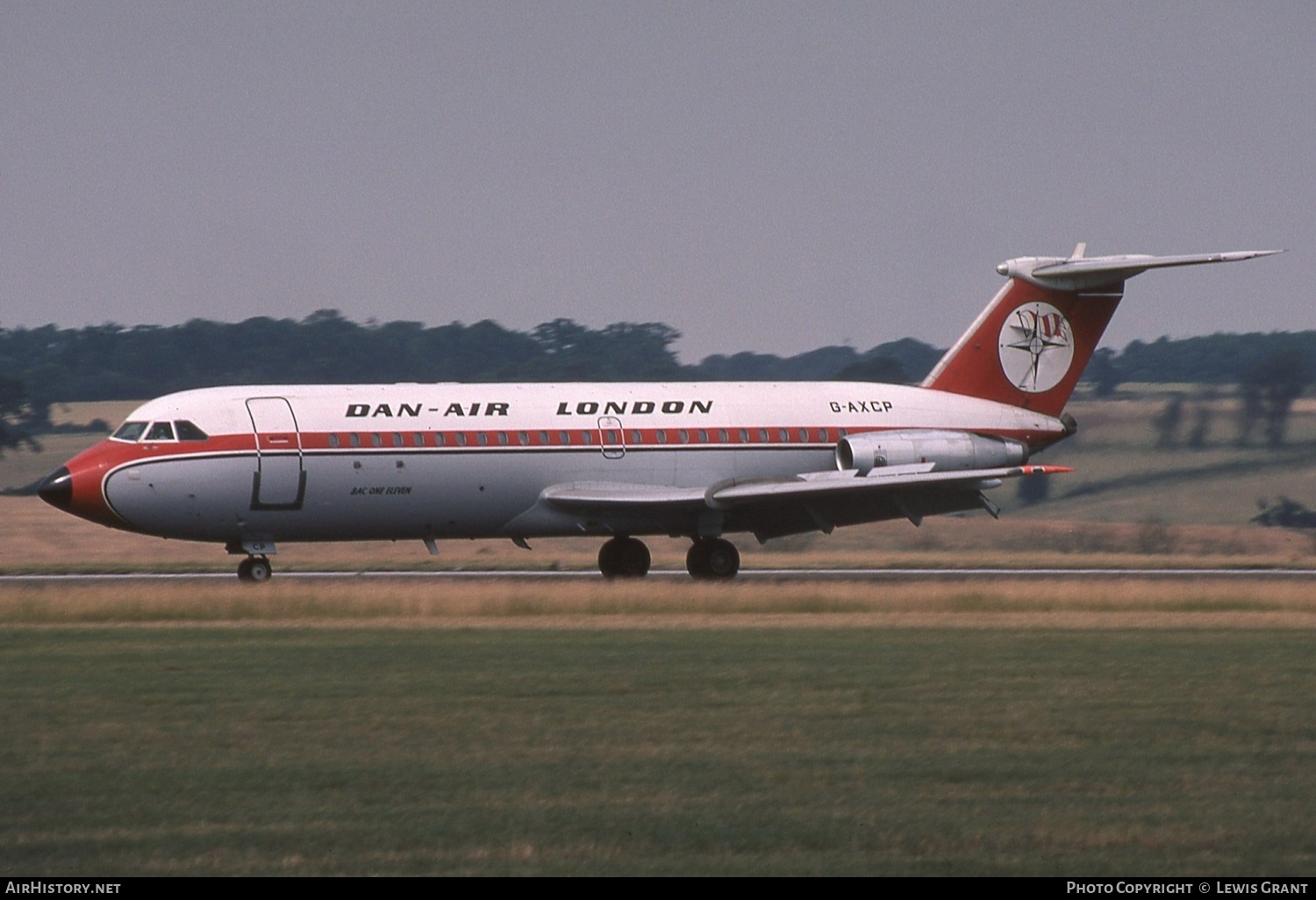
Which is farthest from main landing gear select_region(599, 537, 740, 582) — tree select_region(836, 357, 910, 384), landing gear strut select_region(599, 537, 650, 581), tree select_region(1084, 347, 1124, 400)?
tree select_region(1084, 347, 1124, 400)

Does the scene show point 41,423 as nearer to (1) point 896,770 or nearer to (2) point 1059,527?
(2) point 1059,527

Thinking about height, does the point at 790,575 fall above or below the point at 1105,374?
below

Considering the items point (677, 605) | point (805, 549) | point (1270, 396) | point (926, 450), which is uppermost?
point (1270, 396)

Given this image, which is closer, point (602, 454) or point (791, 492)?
point (791, 492)

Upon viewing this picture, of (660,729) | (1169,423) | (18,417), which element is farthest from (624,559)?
(18,417)

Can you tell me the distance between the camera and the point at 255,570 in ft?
102

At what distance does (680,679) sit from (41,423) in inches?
2830

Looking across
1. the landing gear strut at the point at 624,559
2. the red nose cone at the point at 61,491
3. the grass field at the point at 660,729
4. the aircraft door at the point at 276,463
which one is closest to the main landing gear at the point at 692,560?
the landing gear strut at the point at 624,559

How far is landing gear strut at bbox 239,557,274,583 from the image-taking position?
3103 centimetres

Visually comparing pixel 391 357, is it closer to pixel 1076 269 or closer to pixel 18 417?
pixel 18 417

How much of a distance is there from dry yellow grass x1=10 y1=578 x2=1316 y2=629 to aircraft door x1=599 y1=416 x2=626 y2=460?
11.7ft

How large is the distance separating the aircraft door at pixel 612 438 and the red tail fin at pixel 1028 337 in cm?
682

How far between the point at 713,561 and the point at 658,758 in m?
19.8
